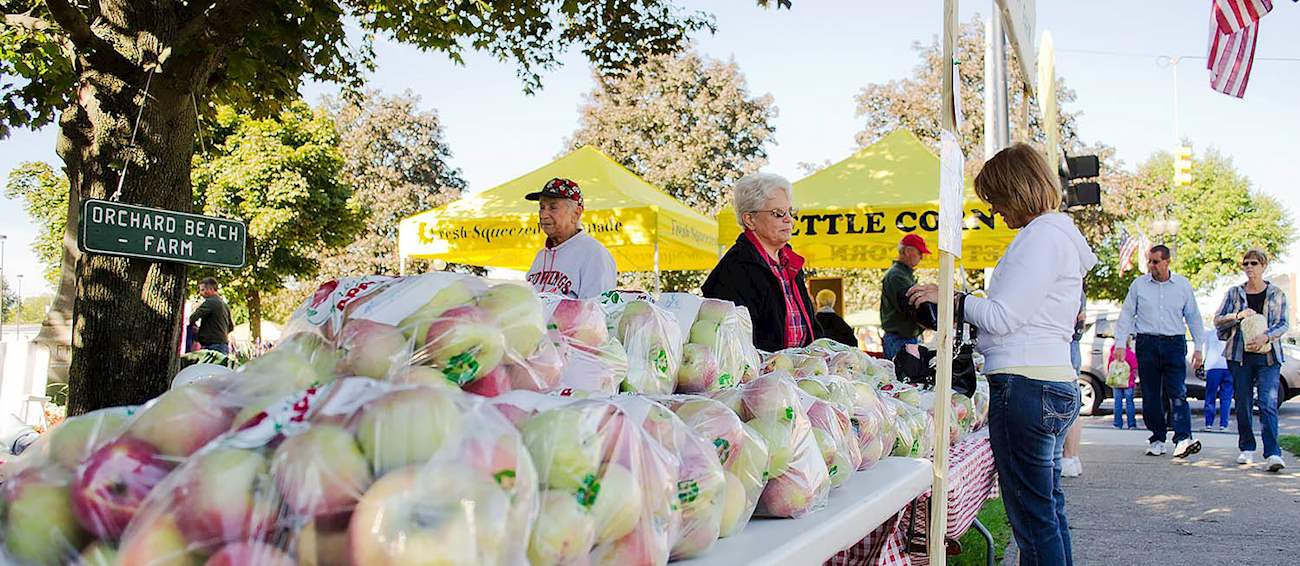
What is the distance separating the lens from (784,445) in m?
1.89

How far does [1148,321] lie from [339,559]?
351 inches

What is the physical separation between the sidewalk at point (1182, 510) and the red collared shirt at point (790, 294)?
92.9 inches

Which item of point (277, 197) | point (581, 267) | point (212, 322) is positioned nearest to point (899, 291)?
point (581, 267)

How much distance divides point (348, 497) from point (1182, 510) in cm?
697

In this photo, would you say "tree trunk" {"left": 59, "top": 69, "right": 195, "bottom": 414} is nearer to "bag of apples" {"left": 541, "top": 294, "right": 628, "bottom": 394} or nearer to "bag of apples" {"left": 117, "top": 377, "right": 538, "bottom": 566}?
"bag of apples" {"left": 541, "top": 294, "right": 628, "bottom": 394}

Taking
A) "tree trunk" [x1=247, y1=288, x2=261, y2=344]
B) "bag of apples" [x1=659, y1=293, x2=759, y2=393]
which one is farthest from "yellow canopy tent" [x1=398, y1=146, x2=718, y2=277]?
"tree trunk" [x1=247, y1=288, x2=261, y2=344]

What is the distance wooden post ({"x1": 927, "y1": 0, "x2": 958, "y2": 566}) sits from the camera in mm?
2354

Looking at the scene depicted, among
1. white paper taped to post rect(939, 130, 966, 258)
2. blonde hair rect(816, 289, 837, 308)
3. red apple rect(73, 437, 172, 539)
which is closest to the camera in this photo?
red apple rect(73, 437, 172, 539)

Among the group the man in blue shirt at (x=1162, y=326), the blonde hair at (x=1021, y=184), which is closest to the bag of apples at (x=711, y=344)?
the blonde hair at (x=1021, y=184)

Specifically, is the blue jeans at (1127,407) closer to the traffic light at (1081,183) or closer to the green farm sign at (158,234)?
the traffic light at (1081,183)

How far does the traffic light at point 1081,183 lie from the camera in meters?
9.68

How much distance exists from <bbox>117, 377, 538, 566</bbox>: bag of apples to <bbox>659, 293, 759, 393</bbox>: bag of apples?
4.05 feet

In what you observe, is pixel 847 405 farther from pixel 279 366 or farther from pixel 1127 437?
pixel 1127 437

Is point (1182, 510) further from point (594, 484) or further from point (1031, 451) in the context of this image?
point (594, 484)
